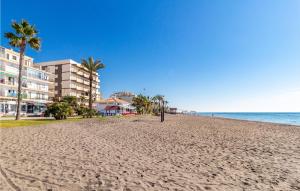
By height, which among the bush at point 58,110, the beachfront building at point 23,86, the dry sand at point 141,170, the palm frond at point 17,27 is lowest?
the dry sand at point 141,170

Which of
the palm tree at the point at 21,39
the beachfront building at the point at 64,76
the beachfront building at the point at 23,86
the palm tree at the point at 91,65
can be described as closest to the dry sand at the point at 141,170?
the palm tree at the point at 21,39

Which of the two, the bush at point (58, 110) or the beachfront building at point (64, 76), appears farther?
the beachfront building at point (64, 76)

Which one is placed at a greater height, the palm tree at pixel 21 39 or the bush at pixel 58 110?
the palm tree at pixel 21 39

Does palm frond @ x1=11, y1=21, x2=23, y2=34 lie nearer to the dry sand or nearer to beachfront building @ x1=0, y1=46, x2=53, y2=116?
beachfront building @ x1=0, y1=46, x2=53, y2=116

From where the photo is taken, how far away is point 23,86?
52.2m

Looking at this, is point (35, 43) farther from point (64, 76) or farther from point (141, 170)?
point (64, 76)

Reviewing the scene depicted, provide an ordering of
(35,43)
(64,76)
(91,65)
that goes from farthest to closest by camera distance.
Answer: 1. (64,76)
2. (91,65)
3. (35,43)

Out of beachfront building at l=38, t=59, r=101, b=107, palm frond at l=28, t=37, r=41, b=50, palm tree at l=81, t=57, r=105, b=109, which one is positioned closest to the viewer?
palm frond at l=28, t=37, r=41, b=50

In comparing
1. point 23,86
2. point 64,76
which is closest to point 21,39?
point 23,86

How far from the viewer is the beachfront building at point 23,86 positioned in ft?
152

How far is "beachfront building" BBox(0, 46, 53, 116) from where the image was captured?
152 ft

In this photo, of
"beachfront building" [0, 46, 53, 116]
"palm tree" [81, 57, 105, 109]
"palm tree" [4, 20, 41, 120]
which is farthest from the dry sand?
"beachfront building" [0, 46, 53, 116]

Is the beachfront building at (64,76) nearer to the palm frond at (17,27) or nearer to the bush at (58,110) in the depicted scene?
the bush at (58,110)

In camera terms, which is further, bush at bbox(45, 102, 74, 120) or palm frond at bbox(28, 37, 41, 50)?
bush at bbox(45, 102, 74, 120)
